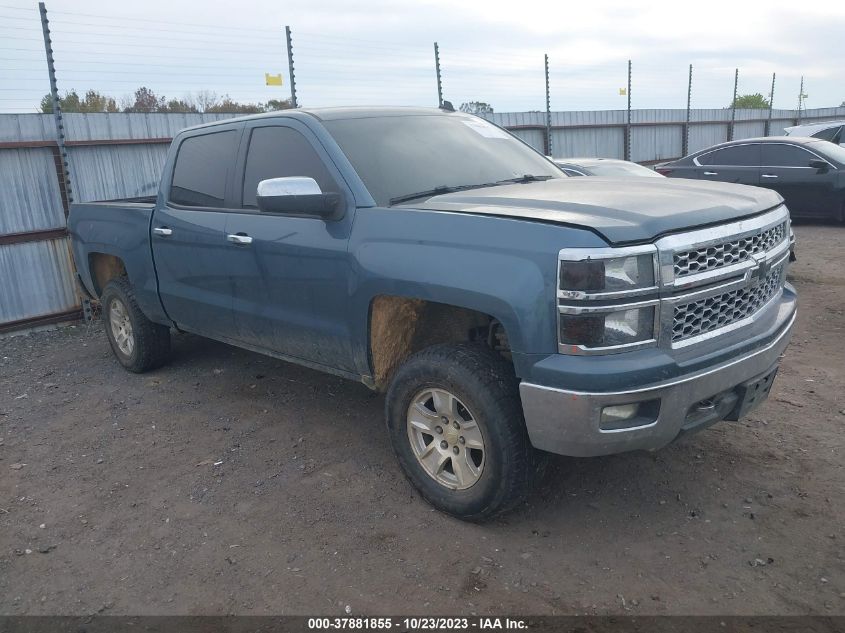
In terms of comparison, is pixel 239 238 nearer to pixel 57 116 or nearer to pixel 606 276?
pixel 606 276

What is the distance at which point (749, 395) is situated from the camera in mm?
3338

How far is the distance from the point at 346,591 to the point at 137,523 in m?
1.33

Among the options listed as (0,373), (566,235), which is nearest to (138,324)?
(0,373)

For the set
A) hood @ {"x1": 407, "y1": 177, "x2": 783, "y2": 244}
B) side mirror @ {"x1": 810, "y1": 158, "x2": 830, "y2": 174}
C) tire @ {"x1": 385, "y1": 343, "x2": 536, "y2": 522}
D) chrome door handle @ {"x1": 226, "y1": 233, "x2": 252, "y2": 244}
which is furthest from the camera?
side mirror @ {"x1": 810, "y1": 158, "x2": 830, "y2": 174}

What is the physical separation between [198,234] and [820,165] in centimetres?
977

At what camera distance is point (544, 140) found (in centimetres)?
1480

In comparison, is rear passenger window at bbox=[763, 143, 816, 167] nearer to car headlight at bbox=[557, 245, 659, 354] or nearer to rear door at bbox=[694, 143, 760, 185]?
rear door at bbox=[694, 143, 760, 185]

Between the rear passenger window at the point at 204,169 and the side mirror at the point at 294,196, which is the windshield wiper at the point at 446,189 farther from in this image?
the rear passenger window at the point at 204,169

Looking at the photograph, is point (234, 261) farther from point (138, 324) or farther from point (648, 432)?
point (648, 432)

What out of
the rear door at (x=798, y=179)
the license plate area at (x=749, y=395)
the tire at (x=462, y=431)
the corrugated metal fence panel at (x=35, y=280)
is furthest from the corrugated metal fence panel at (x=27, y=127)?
the rear door at (x=798, y=179)

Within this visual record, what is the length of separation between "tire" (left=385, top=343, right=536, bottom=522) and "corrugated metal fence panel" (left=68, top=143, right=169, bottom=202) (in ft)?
19.5

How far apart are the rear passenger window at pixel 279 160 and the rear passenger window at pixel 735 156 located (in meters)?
9.50

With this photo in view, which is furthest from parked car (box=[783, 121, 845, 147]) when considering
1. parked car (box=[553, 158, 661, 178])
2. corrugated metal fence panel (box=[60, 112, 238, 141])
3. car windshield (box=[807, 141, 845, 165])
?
corrugated metal fence panel (box=[60, 112, 238, 141])

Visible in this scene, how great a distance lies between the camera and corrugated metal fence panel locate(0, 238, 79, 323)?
7.59 metres
